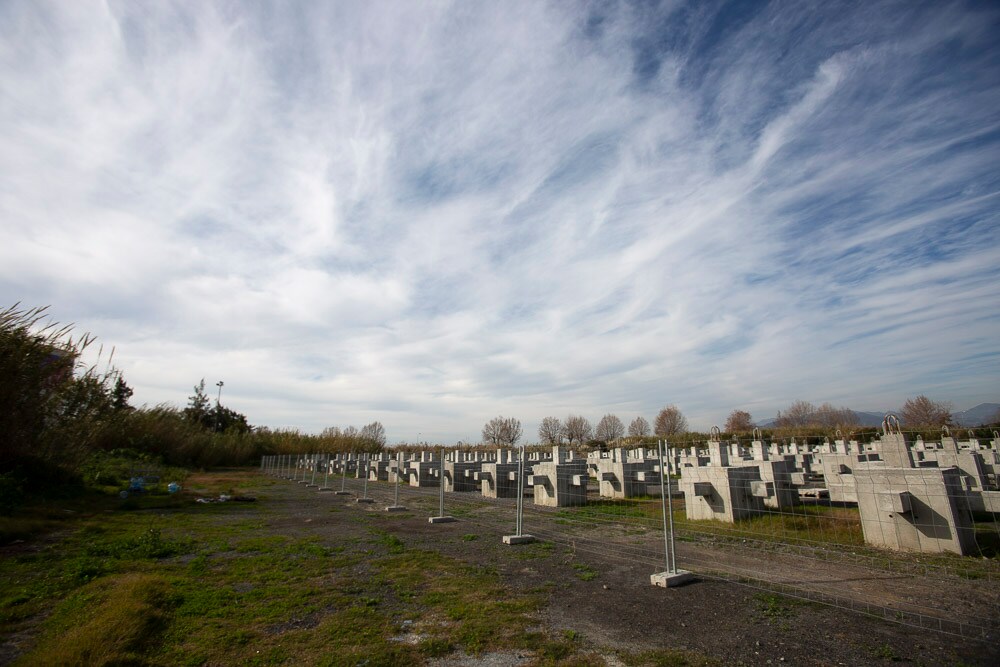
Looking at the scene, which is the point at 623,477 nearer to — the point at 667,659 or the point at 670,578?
the point at 670,578

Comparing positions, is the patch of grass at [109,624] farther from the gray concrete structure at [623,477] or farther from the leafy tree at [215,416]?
the leafy tree at [215,416]

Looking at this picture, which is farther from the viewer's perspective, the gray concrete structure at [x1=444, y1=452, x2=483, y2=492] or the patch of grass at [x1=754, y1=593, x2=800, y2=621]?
the gray concrete structure at [x1=444, y1=452, x2=483, y2=492]

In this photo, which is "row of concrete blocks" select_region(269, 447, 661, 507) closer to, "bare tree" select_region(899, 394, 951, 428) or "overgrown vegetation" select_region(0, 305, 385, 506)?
"overgrown vegetation" select_region(0, 305, 385, 506)

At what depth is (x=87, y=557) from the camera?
7.12 meters

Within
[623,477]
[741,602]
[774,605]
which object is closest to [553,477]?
[623,477]

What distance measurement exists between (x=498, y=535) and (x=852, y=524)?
22.1 feet

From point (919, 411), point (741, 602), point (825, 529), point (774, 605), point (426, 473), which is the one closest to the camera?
point (774, 605)

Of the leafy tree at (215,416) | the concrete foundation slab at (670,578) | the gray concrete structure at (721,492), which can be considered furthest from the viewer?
the leafy tree at (215,416)

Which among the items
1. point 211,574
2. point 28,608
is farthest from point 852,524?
point 28,608

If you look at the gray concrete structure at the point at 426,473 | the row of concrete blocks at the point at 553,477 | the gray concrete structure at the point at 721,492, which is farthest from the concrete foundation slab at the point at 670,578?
the gray concrete structure at the point at 426,473

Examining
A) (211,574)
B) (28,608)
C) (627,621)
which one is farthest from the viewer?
(211,574)

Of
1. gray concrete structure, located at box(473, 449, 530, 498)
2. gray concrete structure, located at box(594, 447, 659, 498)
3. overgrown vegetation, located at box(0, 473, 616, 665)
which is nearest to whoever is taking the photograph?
overgrown vegetation, located at box(0, 473, 616, 665)

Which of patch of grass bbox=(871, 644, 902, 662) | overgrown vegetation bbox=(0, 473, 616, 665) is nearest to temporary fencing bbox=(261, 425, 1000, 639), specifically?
patch of grass bbox=(871, 644, 902, 662)

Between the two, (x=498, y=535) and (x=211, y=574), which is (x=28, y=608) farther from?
(x=498, y=535)
